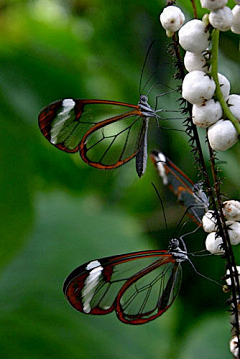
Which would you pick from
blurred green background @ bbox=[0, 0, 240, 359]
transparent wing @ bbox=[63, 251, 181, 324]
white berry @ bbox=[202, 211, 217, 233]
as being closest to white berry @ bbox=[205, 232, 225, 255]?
white berry @ bbox=[202, 211, 217, 233]

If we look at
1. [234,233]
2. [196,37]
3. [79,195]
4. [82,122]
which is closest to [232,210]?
[234,233]

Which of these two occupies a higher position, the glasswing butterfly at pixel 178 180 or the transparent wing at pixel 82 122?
the transparent wing at pixel 82 122

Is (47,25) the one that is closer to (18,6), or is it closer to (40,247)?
(18,6)

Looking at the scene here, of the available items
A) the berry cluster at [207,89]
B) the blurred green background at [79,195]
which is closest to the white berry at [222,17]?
the berry cluster at [207,89]

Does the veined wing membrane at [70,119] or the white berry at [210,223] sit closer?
the white berry at [210,223]

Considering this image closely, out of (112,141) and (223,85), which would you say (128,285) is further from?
(223,85)

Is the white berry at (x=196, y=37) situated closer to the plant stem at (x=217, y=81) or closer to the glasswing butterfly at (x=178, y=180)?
the plant stem at (x=217, y=81)
